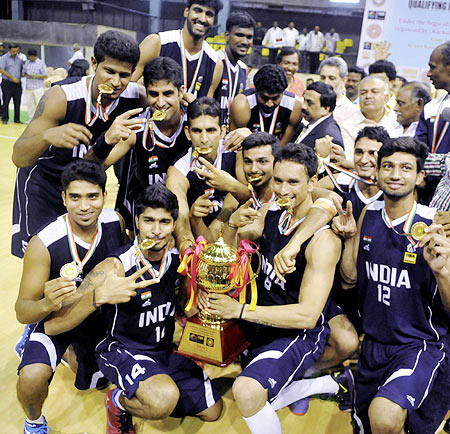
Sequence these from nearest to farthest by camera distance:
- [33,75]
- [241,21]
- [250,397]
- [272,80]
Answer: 1. [250,397]
2. [272,80]
3. [241,21]
4. [33,75]

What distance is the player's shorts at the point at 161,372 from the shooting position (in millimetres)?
2729

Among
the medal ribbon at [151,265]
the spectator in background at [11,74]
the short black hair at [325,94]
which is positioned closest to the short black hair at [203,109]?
the medal ribbon at [151,265]

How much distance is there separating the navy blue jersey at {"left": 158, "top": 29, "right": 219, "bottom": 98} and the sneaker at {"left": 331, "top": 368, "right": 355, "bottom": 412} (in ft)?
8.75

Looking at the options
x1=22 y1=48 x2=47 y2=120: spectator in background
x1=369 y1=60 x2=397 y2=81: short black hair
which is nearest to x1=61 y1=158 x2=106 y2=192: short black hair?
x1=369 y1=60 x2=397 y2=81: short black hair

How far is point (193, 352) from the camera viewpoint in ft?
9.36

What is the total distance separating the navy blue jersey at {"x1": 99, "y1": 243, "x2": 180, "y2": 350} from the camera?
2.86 meters

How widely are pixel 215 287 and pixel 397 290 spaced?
1.07 metres

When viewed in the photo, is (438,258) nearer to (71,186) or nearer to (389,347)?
(389,347)

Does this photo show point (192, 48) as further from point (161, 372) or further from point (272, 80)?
point (161, 372)

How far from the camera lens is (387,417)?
2449mm

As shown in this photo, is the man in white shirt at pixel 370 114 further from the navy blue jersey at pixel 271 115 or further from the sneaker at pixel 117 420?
the sneaker at pixel 117 420

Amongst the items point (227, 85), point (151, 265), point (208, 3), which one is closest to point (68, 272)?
point (151, 265)

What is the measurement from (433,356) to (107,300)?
6.09ft

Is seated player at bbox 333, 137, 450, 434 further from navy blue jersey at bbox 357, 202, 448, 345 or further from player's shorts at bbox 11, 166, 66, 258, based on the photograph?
player's shorts at bbox 11, 166, 66, 258
